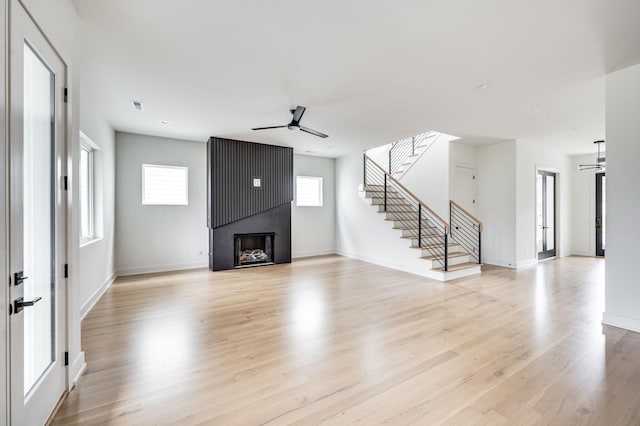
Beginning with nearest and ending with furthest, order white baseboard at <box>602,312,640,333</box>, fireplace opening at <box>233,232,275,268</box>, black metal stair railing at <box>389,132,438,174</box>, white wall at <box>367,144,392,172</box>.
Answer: white baseboard at <box>602,312,640,333</box>
fireplace opening at <box>233,232,275,268</box>
black metal stair railing at <box>389,132,438,174</box>
white wall at <box>367,144,392,172</box>

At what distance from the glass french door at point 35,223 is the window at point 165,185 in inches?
160

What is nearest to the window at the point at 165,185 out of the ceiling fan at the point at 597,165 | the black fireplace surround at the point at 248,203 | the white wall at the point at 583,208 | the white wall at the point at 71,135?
the black fireplace surround at the point at 248,203

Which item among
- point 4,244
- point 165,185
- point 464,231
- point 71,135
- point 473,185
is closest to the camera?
point 4,244

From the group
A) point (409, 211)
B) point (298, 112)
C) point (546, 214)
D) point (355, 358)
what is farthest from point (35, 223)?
point (546, 214)

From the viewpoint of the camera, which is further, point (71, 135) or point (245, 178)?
point (245, 178)

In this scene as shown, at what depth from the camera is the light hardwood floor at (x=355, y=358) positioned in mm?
1874

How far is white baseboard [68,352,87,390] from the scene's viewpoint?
A: 2125 mm

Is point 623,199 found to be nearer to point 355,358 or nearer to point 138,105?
point 355,358

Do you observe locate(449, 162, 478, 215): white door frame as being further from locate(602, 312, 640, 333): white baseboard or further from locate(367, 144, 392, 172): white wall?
locate(602, 312, 640, 333): white baseboard

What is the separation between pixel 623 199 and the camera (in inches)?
123

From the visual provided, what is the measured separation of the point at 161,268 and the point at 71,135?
Answer: 4.38m

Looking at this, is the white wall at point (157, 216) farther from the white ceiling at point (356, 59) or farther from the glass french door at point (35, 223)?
the glass french door at point (35, 223)

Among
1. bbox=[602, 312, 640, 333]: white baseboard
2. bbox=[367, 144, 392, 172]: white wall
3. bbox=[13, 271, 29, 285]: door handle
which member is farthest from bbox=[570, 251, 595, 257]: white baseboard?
bbox=[13, 271, 29, 285]: door handle

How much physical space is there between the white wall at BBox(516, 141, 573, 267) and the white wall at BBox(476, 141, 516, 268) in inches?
4.3
